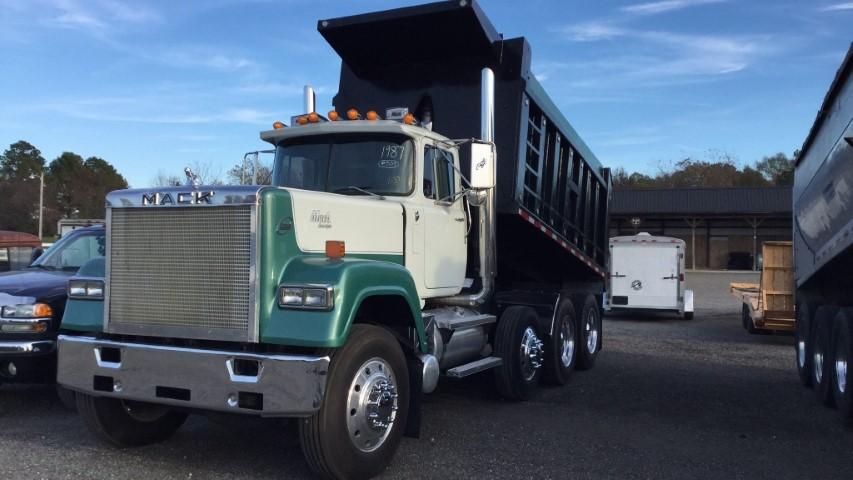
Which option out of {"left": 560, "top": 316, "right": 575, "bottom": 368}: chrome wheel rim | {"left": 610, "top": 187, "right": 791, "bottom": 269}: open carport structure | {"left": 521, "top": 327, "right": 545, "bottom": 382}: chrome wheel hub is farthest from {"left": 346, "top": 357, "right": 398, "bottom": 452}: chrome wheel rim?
{"left": 610, "top": 187, "right": 791, "bottom": 269}: open carport structure

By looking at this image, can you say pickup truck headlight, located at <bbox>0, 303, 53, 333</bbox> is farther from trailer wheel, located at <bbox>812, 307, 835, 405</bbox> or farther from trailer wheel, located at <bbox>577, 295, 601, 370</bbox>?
trailer wheel, located at <bbox>812, 307, 835, 405</bbox>

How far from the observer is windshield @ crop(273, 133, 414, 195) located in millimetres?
6211

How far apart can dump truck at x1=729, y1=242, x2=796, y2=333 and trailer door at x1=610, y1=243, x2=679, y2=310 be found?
3452 mm

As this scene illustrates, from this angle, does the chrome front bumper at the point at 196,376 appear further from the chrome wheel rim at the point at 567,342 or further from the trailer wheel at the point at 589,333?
the trailer wheel at the point at 589,333

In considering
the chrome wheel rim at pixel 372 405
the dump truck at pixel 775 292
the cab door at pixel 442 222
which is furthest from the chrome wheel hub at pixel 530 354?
the dump truck at pixel 775 292

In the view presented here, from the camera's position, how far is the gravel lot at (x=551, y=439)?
5246mm

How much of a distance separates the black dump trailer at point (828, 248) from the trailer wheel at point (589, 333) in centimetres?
266

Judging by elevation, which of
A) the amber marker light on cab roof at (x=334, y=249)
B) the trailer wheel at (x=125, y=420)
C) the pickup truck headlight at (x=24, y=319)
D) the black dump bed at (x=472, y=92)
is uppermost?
the black dump bed at (x=472, y=92)

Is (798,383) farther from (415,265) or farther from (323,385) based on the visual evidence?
(323,385)

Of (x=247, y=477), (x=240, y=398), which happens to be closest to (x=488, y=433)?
(x=247, y=477)

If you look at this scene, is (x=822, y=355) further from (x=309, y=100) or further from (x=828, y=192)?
(x=309, y=100)

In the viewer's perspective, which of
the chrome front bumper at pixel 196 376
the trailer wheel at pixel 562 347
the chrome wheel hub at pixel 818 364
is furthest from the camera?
the trailer wheel at pixel 562 347

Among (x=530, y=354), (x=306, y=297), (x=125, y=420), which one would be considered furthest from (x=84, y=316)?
(x=530, y=354)

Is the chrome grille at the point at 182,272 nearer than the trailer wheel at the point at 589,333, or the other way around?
the chrome grille at the point at 182,272
